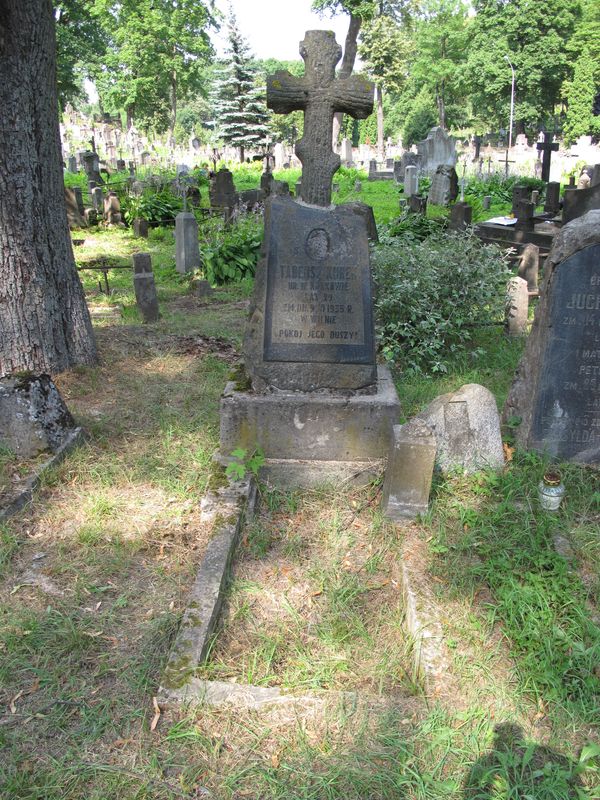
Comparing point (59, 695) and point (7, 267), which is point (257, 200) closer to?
point (7, 267)

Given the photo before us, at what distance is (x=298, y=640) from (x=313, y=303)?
Answer: 2151 millimetres

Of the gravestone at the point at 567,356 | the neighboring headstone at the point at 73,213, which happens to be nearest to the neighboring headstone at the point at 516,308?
the gravestone at the point at 567,356

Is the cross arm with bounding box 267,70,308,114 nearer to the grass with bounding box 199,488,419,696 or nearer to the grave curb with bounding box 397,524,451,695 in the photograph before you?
the grass with bounding box 199,488,419,696

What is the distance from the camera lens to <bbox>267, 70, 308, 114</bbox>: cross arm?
4.10 metres

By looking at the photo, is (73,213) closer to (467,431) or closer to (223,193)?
(223,193)

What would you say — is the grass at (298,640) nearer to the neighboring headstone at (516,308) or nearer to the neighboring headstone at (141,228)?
the neighboring headstone at (516,308)

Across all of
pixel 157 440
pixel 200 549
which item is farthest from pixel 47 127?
pixel 200 549

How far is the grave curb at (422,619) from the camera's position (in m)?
2.64

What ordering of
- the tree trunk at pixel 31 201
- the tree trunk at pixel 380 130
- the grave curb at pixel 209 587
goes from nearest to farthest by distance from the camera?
the grave curb at pixel 209 587 < the tree trunk at pixel 31 201 < the tree trunk at pixel 380 130

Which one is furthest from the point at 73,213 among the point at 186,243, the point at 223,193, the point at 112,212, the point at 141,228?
the point at 186,243

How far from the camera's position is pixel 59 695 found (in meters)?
2.61

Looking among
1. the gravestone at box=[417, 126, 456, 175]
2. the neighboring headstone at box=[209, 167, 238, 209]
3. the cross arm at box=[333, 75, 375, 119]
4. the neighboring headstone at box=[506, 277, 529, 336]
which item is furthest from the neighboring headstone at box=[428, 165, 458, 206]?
the cross arm at box=[333, 75, 375, 119]

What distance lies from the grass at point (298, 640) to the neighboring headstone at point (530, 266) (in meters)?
5.02

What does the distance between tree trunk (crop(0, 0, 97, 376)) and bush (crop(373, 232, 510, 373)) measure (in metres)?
3.09
